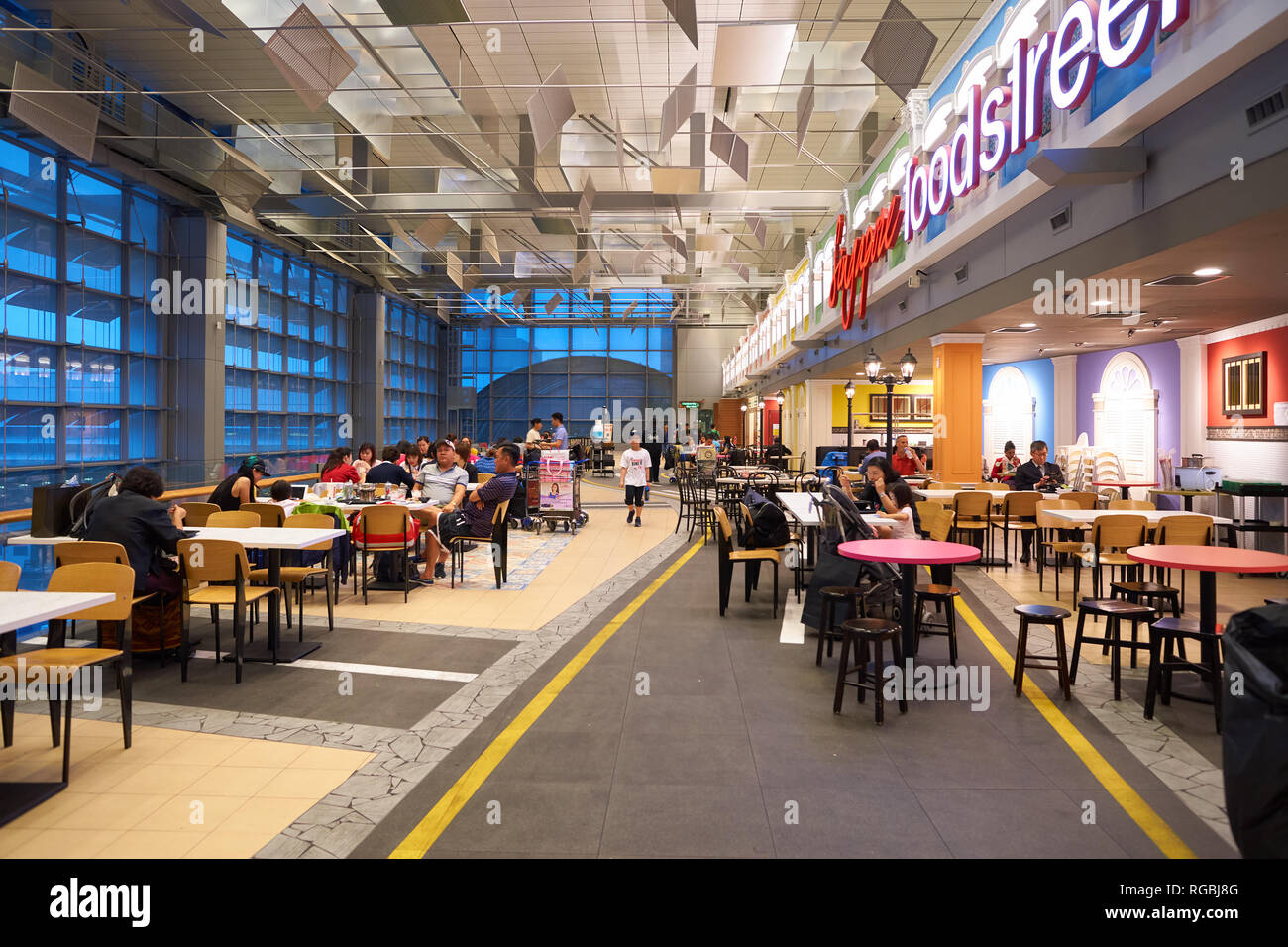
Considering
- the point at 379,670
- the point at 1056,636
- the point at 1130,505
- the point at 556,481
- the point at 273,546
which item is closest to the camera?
the point at 1056,636

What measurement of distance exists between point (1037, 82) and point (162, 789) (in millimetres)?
6772

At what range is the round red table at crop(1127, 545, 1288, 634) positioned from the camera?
160 inches

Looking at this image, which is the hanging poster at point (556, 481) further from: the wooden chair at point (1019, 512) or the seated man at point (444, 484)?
the wooden chair at point (1019, 512)

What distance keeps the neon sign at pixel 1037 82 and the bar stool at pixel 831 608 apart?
11.3 ft

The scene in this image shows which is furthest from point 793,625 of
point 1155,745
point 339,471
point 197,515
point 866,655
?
point 339,471

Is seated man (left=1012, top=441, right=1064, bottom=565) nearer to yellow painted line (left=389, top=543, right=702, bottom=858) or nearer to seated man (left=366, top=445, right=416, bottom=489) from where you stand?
yellow painted line (left=389, top=543, right=702, bottom=858)

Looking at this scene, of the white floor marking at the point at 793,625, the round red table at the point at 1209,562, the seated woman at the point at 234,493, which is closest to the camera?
the round red table at the point at 1209,562

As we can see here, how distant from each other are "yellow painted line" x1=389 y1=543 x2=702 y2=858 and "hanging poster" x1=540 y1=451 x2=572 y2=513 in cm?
644

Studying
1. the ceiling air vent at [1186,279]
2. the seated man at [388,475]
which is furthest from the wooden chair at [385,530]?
the ceiling air vent at [1186,279]

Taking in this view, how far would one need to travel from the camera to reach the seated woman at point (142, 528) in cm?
475

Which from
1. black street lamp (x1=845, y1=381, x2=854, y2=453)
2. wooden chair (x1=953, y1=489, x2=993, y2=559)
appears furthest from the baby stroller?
black street lamp (x1=845, y1=381, x2=854, y2=453)

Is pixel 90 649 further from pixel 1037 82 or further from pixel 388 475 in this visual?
pixel 1037 82

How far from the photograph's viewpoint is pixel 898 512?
5855mm
